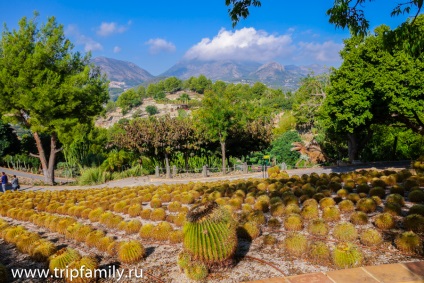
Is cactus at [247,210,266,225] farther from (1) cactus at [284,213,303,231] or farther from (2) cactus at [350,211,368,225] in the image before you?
(2) cactus at [350,211,368,225]

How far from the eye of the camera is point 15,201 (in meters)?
12.2

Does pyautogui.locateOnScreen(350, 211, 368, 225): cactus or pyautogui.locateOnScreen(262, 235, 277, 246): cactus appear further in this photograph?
pyautogui.locateOnScreen(350, 211, 368, 225): cactus

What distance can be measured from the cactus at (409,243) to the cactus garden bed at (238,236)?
13 mm

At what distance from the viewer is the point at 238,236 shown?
6.23m

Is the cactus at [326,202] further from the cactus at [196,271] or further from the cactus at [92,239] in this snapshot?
the cactus at [92,239]

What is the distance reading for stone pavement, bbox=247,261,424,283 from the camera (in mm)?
3641

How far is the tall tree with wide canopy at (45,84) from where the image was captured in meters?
18.7

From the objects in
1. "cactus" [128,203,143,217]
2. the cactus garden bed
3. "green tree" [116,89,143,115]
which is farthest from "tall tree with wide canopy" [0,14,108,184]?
"green tree" [116,89,143,115]

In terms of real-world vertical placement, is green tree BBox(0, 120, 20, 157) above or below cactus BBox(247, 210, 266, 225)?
above

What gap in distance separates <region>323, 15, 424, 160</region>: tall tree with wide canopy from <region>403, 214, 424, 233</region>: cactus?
769cm

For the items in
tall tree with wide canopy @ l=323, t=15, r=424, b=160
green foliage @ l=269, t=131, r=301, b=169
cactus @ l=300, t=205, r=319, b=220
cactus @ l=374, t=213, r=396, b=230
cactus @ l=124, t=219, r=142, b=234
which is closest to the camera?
cactus @ l=374, t=213, r=396, b=230

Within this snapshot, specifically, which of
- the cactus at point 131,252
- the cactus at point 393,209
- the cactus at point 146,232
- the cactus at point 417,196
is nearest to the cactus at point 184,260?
the cactus at point 131,252

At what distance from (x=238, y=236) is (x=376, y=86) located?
9.73 meters

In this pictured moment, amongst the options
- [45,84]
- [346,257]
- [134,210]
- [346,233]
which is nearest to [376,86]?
[346,233]
